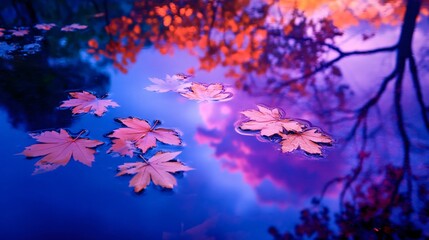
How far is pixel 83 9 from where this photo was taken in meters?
4.48

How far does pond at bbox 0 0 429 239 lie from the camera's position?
1.25m

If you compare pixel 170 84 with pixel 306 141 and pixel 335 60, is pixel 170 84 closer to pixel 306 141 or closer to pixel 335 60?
pixel 306 141

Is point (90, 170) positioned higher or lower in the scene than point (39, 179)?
higher

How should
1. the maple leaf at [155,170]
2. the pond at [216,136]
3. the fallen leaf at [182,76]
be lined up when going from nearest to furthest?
the pond at [216,136] → the maple leaf at [155,170] → the fallen leaf at [182,76]

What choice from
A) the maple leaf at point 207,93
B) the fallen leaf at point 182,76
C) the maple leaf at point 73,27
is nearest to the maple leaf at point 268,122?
the maple leaf at point 207,93

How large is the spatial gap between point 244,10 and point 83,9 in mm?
2368

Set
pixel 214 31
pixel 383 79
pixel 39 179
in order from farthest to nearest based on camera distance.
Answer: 1. pixel 214 31
2. pixel 383 79
3. pixel 39 179

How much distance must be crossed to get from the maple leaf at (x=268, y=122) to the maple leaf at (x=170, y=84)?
591mm

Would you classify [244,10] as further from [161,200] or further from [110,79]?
[161,200]

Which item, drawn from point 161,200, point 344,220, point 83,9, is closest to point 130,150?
point 161,200

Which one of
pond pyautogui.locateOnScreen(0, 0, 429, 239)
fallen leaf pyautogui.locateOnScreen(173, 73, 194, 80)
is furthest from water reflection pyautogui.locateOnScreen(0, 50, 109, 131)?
fallen leaf pyautogui.locateOnScreen(173, 73, 194, 80)

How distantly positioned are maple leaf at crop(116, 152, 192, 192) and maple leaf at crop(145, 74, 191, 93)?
0.83 m

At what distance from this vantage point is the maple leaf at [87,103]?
75.7 inches

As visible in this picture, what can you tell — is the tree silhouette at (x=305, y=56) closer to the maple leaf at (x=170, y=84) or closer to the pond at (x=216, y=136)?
the pond at (x=216, y=136)
